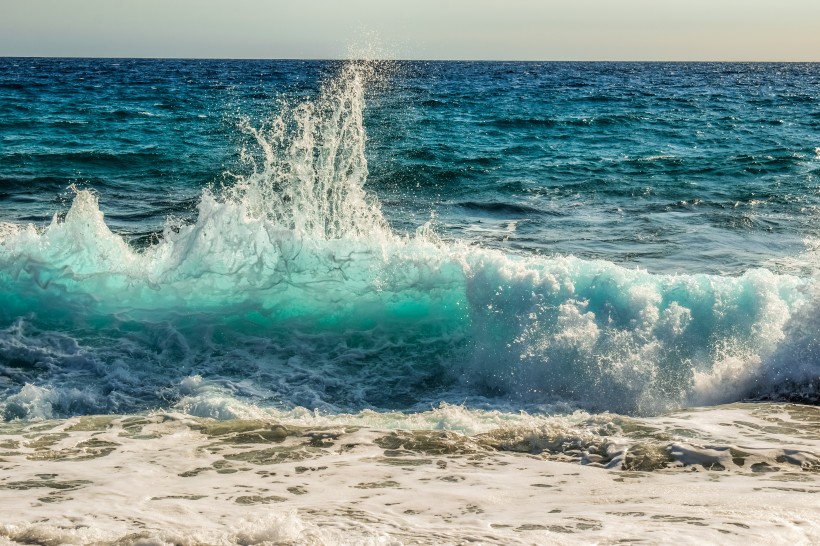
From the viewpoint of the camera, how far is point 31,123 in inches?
950

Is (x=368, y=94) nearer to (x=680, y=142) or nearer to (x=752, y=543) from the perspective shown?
(x=680, y=142)

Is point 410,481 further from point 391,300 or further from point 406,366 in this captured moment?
point 391,300

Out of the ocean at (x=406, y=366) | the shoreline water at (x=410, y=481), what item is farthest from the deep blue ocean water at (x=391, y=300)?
the shoreline water at (x=410, y=481)

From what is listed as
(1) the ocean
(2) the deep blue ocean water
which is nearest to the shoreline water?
(1) the ocean

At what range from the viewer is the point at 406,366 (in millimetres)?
7828

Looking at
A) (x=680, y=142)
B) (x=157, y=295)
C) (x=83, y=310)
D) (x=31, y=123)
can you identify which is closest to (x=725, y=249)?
(x=157, y=295)

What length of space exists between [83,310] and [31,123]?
18.0 metres

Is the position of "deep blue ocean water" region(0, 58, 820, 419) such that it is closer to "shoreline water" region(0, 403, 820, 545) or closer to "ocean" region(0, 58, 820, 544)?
"ocean" region(0, 58, 820, 544)

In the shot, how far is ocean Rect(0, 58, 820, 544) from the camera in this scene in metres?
4.56

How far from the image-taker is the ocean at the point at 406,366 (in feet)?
15.0

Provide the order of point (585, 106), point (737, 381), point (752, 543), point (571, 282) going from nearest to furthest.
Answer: point (752, 543) → point (737, 381) → point (571, 282) → point (585, 106)

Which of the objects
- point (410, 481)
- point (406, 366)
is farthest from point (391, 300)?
point (410, 481)

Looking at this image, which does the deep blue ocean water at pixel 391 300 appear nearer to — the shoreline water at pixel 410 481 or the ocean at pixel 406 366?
the ocean at pixel 406 366

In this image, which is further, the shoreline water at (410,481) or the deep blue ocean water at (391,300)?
the deep blue ocean water at (391,300)
